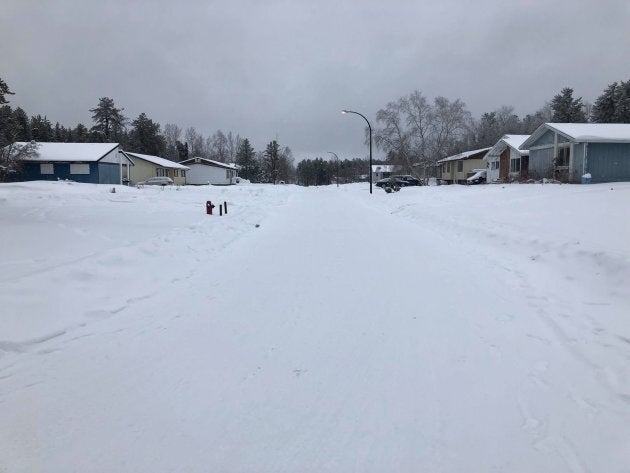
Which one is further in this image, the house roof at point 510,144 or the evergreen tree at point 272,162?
the evergreen tree at point 272,162

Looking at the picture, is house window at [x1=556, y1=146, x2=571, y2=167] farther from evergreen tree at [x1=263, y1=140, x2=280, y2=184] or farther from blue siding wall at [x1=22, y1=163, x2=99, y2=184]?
evergreen tree at [x1=263, y1=140, x2=280, y2=184]

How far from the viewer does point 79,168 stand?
1890 inches

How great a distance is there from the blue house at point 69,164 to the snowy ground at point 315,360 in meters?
41.6

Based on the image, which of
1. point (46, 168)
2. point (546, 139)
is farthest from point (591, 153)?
point (46, 168)

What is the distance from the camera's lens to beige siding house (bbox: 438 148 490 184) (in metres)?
61.3

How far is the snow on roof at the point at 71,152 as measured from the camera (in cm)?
4714

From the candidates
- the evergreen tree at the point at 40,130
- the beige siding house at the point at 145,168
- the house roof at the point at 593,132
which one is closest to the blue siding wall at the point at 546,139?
the house roof at the point at 593,132

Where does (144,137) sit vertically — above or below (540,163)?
above

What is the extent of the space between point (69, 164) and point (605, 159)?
4922 cm

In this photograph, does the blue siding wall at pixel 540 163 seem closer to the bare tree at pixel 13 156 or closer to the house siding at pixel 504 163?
the house siding at pixel 504 163

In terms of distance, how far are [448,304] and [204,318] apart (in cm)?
356

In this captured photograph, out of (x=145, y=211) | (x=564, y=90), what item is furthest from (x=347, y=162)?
(x=145, y=211)

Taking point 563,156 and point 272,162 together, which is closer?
point 563,156

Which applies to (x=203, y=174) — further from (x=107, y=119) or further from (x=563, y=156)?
(x=563, y=156)
